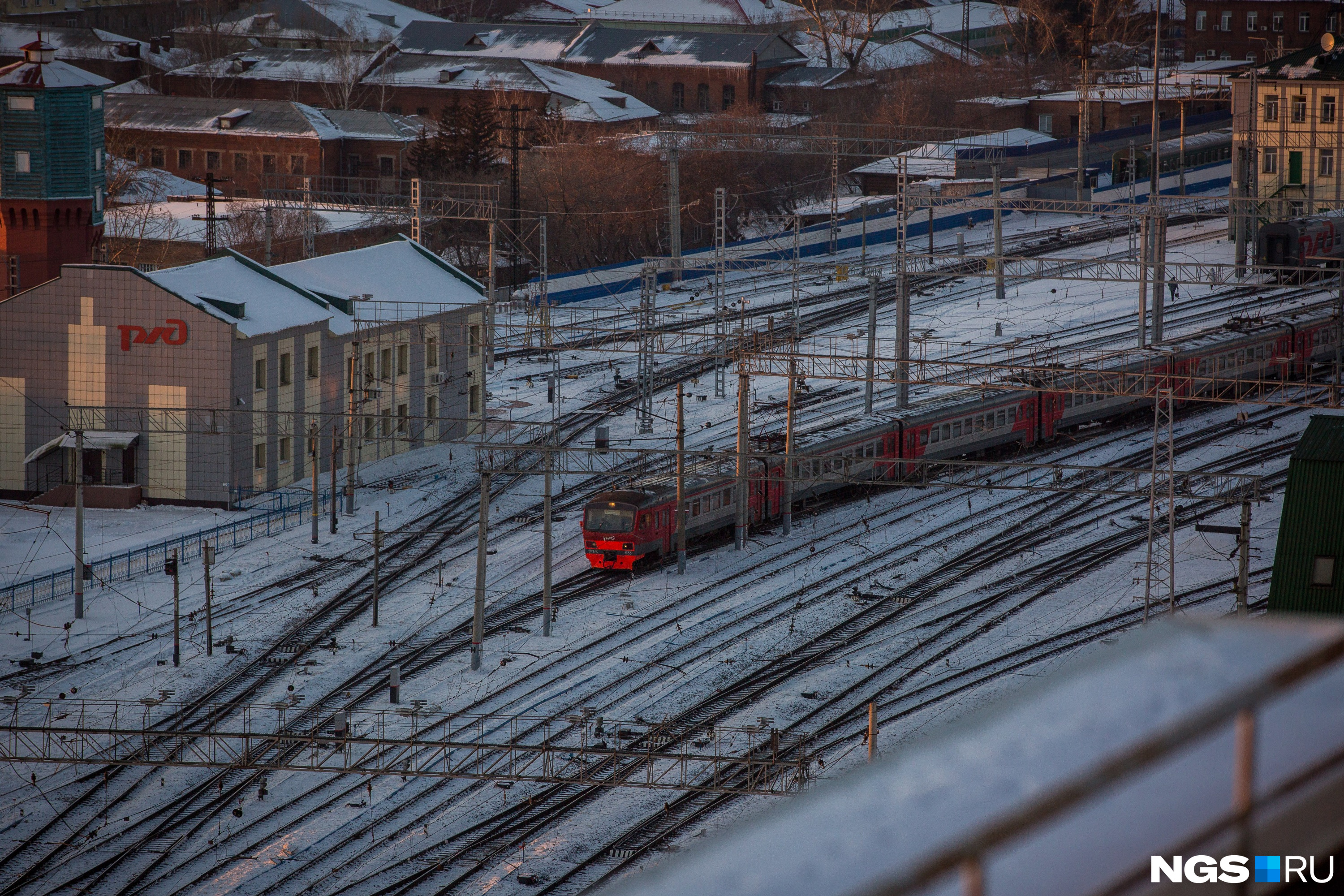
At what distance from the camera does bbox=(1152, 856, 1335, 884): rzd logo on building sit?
2537mm

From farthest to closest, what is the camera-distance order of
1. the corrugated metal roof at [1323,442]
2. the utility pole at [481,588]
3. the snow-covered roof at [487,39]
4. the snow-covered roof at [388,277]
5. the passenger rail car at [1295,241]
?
the snow-covered roof at [487,39], the passenger rail car at [1295,241], the snow-covered roof at [388,277], the utility pole at [481,588], the corrugated metal roof at [1323,442]

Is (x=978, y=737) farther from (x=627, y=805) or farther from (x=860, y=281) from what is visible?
(x=860, y=281)

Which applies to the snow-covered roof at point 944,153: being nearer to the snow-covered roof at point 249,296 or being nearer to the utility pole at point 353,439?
the snow-covered roof at point 249,296

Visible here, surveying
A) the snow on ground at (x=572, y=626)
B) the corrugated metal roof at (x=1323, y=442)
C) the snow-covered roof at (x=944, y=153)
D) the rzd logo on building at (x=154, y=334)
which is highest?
the snow-covered roof at (x=944, y=153)

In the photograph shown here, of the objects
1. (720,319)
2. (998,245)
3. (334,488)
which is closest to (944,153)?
(998,245)

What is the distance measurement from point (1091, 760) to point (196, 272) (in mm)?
33149

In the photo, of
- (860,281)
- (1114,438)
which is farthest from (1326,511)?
(860,281)

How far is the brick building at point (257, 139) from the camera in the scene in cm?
6644

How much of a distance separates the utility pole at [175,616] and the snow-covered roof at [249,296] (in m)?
7.08

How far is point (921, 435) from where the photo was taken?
32000 millimetres

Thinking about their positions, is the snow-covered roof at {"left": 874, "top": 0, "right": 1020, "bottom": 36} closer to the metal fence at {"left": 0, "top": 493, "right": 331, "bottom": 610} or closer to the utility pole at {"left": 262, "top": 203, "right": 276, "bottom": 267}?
the utility pole at {"left": 262, "top": 203, "right": 276, "bottom": 267}

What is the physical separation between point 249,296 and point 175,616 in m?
11.2

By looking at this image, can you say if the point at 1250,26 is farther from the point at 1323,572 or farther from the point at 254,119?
the point at 1323,572

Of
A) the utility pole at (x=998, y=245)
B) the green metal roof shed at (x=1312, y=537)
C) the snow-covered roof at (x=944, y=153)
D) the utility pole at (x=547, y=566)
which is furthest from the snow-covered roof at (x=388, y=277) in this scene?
the green metal roof shed at (x=1312, y=537)
